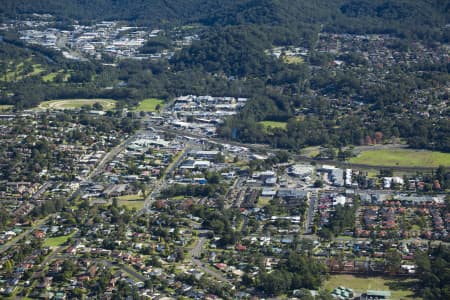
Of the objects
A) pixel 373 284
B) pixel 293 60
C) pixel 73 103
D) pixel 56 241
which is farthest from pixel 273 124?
pixel 373 284

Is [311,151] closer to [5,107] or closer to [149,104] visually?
[149,104]

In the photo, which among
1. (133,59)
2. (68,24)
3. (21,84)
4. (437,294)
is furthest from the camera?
(68,24)

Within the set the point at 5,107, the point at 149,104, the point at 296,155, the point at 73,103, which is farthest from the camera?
the point at 73,103

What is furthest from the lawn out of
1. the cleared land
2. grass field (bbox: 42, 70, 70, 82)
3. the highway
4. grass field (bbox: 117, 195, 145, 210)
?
grass field (bbox: 42, 70, 70, 82)

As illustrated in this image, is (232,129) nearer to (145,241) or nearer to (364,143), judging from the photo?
(364,143)

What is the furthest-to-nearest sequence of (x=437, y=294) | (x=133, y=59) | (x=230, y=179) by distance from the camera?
(x=133, y=59) → (x=230, y=179) → (x=437, y=294)

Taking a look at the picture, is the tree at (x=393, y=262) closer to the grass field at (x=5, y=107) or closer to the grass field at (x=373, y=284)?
the grass field at (x=373, y=284)

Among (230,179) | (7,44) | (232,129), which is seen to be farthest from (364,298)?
(7,44)
